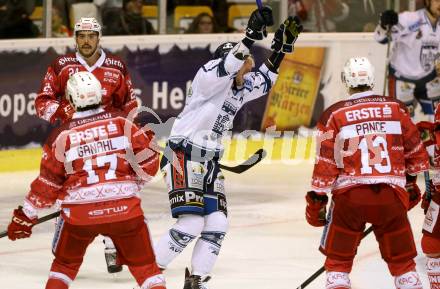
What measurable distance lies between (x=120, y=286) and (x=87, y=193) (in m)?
1.63

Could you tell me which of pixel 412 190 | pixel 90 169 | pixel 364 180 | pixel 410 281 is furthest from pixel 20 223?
pixel 412 190

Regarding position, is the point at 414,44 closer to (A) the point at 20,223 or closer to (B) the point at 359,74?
(B) the point at 359,74

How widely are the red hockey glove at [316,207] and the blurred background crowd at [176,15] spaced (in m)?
5.20

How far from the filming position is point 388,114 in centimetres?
653

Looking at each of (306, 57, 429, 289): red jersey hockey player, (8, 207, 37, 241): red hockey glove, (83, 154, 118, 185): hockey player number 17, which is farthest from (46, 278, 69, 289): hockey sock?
(306, 57, 429, 289): red jersey hockey player

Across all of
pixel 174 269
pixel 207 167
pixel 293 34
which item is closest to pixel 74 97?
pixel 207 167

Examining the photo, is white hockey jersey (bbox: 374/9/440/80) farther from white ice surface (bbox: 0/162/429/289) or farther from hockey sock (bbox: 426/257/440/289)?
hockey sock (bbox: 426/257/440/289)

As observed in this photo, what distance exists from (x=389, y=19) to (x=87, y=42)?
374 centimetres

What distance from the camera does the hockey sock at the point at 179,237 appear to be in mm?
7203

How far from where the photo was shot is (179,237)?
722cm

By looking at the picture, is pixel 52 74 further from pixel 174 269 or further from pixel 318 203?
pixel 318 203

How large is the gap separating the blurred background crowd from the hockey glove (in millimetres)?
4166

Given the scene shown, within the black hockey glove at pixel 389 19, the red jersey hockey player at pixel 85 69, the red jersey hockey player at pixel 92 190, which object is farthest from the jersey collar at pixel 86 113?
the black hockey glove at pixel 389 19

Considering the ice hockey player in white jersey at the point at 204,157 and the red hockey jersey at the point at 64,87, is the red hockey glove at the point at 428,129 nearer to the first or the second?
the ice hockey player in white jersey at the point at 204,157
